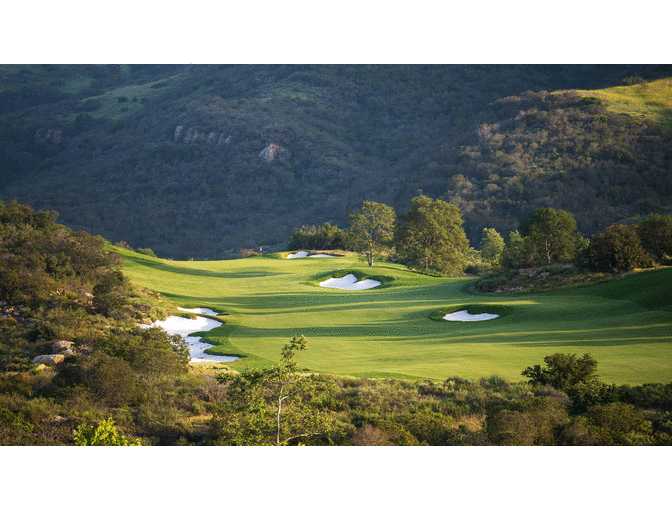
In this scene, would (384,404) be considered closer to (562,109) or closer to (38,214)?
(38,214)

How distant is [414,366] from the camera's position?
1119 cm

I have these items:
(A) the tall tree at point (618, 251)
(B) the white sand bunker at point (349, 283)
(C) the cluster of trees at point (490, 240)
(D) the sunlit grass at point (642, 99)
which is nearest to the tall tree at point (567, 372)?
(A) the tall tree at point (618, 251)

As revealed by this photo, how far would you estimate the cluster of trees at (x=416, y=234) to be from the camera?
33.8 meters

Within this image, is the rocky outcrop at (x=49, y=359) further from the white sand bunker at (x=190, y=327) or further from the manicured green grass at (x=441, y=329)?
the white sand bunker at (x=190, y=327)

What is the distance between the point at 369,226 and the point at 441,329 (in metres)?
20.7

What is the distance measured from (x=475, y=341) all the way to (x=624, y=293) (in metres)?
5.42

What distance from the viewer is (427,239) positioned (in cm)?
3419

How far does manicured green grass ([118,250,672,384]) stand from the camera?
10727 mm

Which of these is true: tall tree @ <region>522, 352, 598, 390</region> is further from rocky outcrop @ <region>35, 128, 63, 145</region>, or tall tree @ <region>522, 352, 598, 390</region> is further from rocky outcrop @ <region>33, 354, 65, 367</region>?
rocky outcrop @ <region>35, 128, 63, 145</region>

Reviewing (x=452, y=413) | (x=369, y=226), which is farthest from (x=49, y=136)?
(x=452, y=413)

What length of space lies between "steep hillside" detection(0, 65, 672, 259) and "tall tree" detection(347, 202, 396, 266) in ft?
113

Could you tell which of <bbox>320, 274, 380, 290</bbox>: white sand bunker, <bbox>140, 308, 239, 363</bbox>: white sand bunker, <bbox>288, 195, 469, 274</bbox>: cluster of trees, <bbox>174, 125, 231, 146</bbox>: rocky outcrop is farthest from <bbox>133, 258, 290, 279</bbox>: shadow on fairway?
<bbox>174, 125, 231, 146</bbox>: rocky outcrop

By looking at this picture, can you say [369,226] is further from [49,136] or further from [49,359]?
[49,136]
